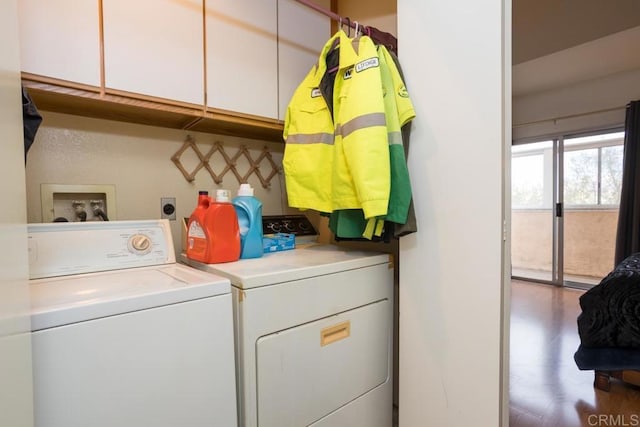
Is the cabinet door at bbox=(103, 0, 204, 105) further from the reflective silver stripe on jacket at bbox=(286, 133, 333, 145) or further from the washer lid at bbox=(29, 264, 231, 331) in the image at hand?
the washer lid at bbox=(29, 264, 231, 331)

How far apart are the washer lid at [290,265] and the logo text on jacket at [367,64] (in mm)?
729

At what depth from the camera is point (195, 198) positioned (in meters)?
1.59

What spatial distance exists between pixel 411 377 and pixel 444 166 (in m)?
0.86

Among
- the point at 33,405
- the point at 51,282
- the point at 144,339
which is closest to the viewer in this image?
the point at 33,405

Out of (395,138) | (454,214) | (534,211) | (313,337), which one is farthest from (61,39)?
(534,211)

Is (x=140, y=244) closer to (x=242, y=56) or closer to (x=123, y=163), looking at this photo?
(x=123, y=163)

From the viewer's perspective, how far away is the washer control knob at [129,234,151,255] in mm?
1133

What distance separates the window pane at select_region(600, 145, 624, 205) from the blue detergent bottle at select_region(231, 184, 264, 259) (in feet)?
15.6

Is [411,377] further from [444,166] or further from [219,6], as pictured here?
[219,6]

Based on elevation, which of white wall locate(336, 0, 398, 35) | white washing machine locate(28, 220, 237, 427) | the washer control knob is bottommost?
white washing machine locate(28, 220, 237, 427)

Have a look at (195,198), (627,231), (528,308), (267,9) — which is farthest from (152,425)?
(627,231)

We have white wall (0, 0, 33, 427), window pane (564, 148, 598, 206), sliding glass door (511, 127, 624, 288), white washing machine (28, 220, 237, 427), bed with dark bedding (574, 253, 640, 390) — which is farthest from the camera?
window pane (564, 148, 598, 206)

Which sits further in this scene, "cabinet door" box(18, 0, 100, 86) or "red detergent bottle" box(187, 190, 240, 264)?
"red detergent bottle" box(187, 190, 240, 264)

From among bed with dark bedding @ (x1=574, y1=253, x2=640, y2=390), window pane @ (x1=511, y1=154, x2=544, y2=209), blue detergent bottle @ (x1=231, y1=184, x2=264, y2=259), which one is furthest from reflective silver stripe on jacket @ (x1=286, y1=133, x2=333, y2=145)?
window pane @ (x1=511, y1=154, x2=544, y2=209)
